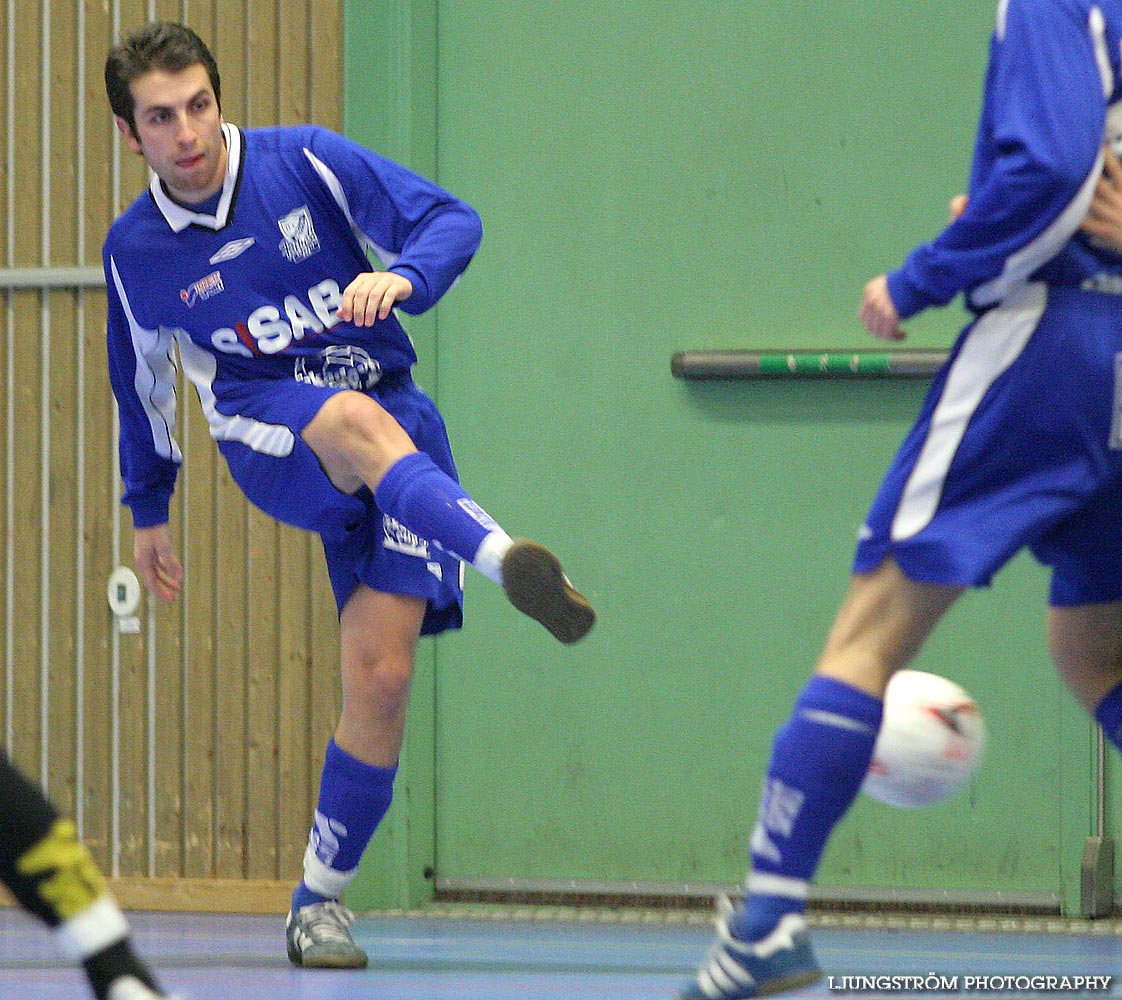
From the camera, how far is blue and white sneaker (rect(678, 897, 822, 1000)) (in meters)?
2.55

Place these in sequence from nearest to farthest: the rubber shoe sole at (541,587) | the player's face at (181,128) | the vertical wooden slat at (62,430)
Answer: the rubber shoe sole at (541,587) < the player's face at (181,128) < the vertical wooden slat at (62,430)

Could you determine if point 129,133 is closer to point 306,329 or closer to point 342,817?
point 306,329

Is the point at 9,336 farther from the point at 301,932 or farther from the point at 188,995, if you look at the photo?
the point at 188,995

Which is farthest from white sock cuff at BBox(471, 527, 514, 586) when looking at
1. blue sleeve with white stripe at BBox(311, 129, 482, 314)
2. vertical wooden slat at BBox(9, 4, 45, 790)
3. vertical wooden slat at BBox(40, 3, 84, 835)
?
vertical wooden slat at BBox(9, 4, 45, 790)

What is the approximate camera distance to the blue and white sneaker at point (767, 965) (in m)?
2.55

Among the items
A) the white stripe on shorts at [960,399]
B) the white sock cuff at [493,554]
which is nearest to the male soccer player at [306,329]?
the white sock cuff at [493,554]

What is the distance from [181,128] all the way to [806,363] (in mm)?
1981

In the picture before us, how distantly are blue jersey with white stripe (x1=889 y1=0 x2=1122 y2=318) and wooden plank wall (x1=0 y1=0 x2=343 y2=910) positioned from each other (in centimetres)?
310

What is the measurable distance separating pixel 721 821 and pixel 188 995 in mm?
2110

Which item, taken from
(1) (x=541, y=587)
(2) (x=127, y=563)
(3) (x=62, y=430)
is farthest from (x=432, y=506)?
(3) (x=62, y=430)

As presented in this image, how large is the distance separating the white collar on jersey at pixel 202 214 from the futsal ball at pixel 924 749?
1.84 meters

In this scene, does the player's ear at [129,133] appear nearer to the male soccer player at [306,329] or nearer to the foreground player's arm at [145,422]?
the male soccer player at [306,329]

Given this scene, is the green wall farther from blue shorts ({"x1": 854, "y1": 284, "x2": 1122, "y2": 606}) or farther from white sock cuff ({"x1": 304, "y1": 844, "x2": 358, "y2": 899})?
blue shorts ({"x1": 854, "y1": 284, "x2": 1122, "y2": 606})

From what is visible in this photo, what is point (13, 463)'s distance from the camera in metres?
5.73
